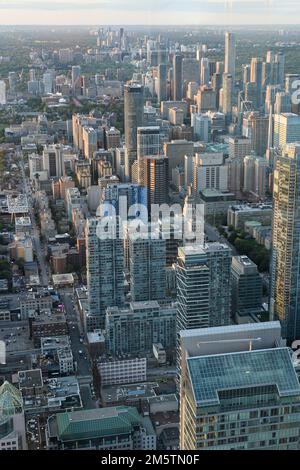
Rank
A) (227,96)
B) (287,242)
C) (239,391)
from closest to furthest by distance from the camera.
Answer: (239,391), (287,242), (227,96)

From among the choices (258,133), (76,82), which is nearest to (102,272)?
(258,133)

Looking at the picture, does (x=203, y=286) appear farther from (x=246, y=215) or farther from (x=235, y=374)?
(x=246, y=215)

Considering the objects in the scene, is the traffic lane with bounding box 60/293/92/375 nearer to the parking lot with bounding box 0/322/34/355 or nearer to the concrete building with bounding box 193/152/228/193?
the parking lot with bounding box 0/322/34/355

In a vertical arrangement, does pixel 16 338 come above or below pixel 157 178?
below

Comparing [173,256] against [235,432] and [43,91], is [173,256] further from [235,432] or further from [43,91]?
[43,91]

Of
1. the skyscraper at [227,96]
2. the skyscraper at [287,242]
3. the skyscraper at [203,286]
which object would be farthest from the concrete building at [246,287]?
the skyscraper at [227,96]

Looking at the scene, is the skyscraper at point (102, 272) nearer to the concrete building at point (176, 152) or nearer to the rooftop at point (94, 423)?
the rooftop at point (94, 423)
